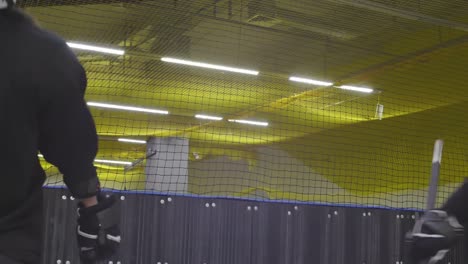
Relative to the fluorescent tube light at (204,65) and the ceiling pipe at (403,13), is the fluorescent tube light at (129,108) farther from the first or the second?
the ceiling pipe at (403,13)

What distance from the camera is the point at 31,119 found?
1261 mm

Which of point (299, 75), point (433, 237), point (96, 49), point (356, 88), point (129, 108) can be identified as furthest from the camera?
point (129, 108)

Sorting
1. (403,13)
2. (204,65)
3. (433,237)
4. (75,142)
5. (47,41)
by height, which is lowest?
(433,237)

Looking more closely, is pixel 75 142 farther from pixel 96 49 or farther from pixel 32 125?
pixel 96 49

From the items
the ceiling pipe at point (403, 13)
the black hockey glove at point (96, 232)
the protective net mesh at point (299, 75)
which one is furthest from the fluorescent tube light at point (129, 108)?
the black hockey glove at point (96, 232)

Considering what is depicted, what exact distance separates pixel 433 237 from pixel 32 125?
1270 millimetres

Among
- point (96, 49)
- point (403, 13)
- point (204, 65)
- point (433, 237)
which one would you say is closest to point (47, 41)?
point (433, 237)

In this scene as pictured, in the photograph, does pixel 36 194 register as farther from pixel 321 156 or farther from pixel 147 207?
pixel 321 156

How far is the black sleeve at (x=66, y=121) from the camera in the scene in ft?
4.18

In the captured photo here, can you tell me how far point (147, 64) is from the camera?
25.5 feet

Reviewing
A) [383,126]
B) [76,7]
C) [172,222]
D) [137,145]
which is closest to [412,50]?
[383,126]

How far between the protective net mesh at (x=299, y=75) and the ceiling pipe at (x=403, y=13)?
2cm

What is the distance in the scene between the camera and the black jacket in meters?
1.22

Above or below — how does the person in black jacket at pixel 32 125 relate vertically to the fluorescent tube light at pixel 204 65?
below
